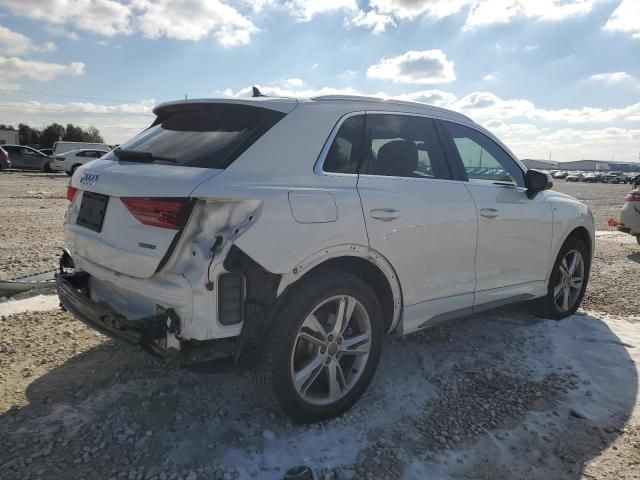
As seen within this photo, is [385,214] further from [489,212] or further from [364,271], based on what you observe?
[489,212]

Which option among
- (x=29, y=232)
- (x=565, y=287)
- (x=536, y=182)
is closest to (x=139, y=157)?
(x=536, y=182)

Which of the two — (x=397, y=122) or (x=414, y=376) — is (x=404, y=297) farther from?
(x=397, y=122)

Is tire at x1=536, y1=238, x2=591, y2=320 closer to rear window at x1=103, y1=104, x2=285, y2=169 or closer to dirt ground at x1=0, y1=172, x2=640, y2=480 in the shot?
dirt ground at x1=0, y1=172, x2=640, y2=480

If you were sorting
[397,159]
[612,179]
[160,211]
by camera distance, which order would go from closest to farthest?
[160,211] → [397,159] → [612,179]

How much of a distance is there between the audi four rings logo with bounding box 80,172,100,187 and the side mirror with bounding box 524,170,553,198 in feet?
11.3

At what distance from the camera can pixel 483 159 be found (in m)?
4.18

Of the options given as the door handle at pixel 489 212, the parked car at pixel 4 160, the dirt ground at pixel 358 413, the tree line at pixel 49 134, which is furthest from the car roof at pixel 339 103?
the tree line at pixel 49 134

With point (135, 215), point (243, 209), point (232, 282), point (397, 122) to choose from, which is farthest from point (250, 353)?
point (397, 122)

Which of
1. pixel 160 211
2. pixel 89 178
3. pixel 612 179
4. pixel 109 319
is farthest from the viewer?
pixel 612 179

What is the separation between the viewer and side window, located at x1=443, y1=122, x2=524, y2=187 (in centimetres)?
397

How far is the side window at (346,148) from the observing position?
3078 millimetres

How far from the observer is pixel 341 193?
9.77 ft

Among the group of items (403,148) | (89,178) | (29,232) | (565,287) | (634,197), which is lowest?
(29,232)

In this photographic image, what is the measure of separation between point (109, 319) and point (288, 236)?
3.55 feet
